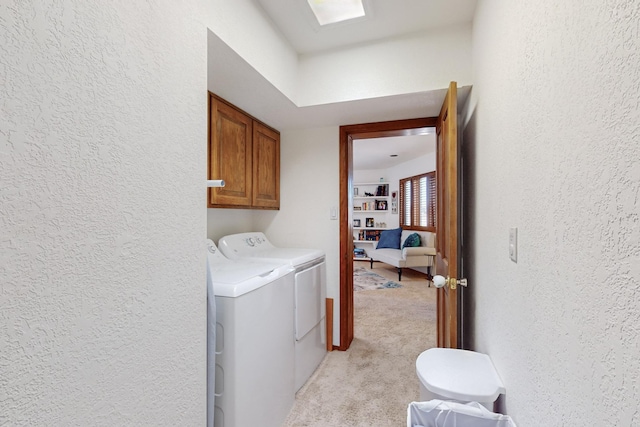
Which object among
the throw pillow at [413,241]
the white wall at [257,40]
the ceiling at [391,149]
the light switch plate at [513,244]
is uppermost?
the ceiling at [391,149]

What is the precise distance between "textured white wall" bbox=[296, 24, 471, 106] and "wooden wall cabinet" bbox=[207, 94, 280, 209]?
49cm

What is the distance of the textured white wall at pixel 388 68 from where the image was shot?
184cm

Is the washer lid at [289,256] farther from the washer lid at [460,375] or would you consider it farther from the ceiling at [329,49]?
the ceiling at [329,49]

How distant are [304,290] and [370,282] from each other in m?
3.44

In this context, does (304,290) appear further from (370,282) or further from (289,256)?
(370,282)


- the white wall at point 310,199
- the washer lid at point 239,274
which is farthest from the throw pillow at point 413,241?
the washer lid at point 239,274

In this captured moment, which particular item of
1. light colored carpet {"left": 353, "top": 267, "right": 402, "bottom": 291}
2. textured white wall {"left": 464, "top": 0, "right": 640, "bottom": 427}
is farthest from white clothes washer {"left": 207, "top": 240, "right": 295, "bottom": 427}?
light colored carpet {"left": 353, "top": 267, "right": 402, "bottom": 291}

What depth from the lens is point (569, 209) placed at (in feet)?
1.97

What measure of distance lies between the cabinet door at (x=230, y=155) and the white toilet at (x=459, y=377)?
1499mm

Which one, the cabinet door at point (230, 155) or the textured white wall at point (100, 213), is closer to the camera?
the textured white wall at point (100, 213)

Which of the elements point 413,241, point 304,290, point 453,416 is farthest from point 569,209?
point 413,241

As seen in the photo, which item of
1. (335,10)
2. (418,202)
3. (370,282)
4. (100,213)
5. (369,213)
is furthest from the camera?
(369,213)

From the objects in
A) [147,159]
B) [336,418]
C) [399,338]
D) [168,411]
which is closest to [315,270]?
[336,418]

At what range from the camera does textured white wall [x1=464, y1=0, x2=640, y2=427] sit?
0.44 metres
